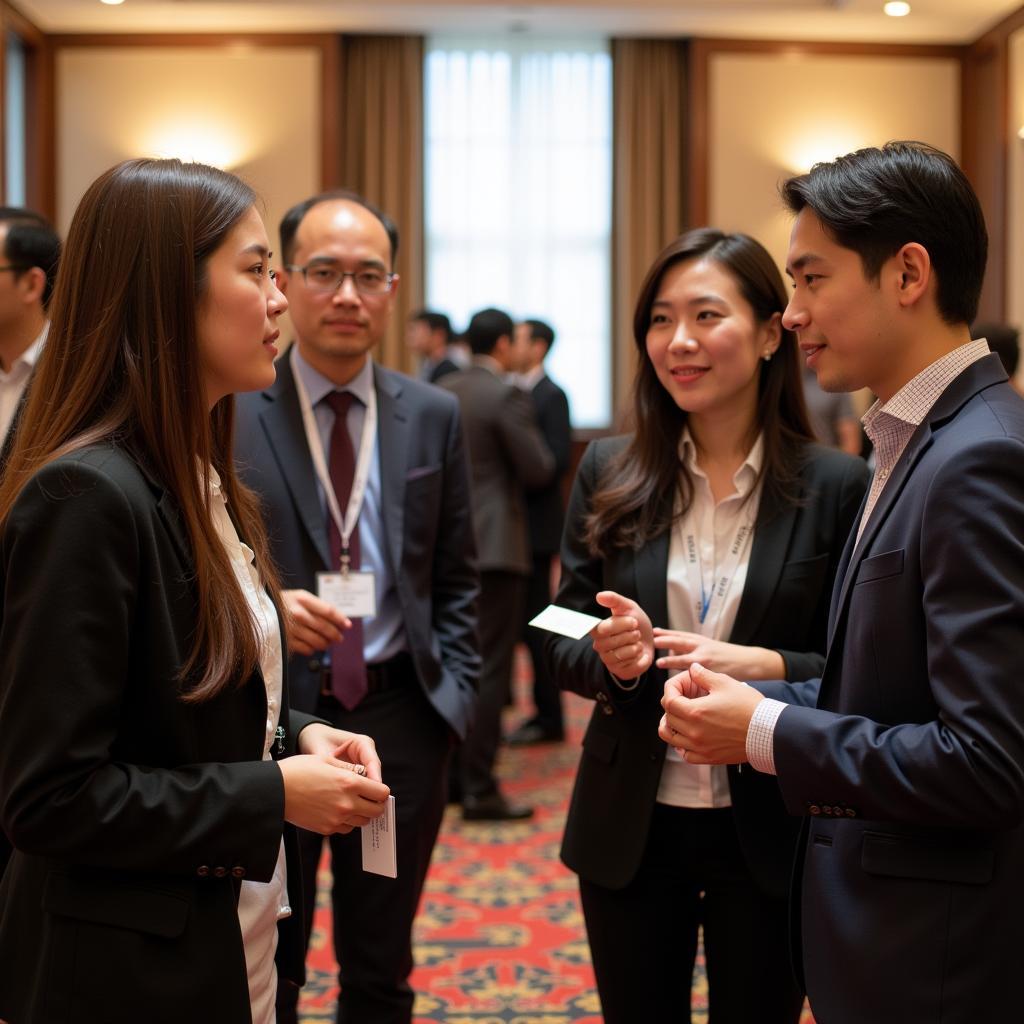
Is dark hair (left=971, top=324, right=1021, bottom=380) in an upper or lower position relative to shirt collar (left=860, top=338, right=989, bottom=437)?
upper

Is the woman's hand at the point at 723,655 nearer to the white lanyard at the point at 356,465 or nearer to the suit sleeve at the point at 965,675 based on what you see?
the suit sleeve at the point at 965,675

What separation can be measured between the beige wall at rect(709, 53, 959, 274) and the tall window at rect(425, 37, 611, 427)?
1031mm

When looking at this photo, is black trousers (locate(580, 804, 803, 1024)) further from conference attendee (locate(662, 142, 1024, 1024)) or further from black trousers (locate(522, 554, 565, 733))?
black trousers (locate(522, 554, 565, 733))

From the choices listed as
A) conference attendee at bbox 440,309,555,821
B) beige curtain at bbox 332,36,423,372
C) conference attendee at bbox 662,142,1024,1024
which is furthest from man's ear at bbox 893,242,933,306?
beige curtain at bbox 332,36,423,372

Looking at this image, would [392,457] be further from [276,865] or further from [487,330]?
[487,330]

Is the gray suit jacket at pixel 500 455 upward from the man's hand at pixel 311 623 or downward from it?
upward

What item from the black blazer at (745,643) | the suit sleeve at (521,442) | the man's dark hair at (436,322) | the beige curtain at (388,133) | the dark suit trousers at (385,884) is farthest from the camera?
the beige curtain at (388,133)

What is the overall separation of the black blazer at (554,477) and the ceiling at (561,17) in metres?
3.52

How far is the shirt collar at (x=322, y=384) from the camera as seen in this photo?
2.66m

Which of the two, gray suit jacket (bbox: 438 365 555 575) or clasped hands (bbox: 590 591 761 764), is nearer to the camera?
clasped hands (bbox: 590 591 761 764)

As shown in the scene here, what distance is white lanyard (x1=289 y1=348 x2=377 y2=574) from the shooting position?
2588 mm

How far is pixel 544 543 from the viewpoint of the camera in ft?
19.7

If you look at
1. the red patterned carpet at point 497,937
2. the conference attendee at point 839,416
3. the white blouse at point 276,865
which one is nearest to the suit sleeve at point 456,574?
the white blouse at point 276,865

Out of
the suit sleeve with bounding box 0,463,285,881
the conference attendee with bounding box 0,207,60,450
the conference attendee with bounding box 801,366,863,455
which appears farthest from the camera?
the conference attendee with bounding box 801,366,863,455
